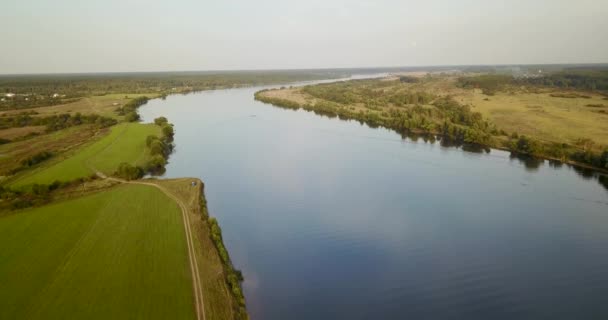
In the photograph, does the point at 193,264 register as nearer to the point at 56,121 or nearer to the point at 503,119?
the point at 56,121

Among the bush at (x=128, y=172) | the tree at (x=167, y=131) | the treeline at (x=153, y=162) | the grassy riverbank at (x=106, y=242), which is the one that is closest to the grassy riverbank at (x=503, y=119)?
the tree at (x=167, y=131)

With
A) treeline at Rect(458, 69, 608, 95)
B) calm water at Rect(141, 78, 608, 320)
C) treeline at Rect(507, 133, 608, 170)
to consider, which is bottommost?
calm water at Rect(141, 78, 608, 320)

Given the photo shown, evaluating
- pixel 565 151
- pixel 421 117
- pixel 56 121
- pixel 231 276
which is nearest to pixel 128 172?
pixel 231 276

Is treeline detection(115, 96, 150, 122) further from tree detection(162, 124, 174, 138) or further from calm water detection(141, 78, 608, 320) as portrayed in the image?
calm water detection(141, 78, 608, 320)

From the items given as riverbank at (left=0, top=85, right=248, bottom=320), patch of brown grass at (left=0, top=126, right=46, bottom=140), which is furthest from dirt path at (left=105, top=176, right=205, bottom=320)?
patch of brown grass at (left=0, top=126, right=46, bottom=140)

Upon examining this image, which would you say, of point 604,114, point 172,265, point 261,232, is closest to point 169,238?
point 172,265

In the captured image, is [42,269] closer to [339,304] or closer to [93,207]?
[93,207]

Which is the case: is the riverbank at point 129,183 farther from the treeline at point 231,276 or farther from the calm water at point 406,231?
the calm water at point 406,231
